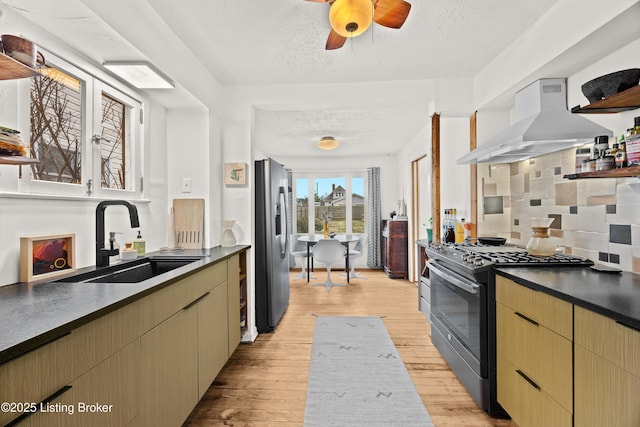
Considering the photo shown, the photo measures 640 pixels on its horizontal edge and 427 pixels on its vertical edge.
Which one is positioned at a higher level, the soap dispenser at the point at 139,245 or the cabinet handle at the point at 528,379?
the soap dispenser at the point at 139,245

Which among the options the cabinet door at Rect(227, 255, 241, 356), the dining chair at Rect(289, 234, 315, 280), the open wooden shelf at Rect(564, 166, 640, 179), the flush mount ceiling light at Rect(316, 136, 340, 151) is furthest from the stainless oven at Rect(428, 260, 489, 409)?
the dining chair at Rect(289, 234, 315, 280)

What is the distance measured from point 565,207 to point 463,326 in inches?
44.5

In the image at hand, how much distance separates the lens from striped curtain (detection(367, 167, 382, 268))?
6590mm

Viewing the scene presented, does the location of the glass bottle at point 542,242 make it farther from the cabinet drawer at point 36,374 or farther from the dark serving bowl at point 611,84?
the cabinet drawer at point 36,374

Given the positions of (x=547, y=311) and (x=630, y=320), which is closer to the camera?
(x=630, y=320)

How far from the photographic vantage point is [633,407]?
1.00m

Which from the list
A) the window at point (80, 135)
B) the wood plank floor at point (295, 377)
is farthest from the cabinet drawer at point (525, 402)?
the window at point (80, 135)

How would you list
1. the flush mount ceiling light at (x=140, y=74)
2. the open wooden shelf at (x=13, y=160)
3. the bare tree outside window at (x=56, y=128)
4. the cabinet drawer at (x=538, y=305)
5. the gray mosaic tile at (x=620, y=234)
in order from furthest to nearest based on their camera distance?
1. the flush mount ceiling light at (x=140, y=74)
2. the gray mosaic tile at (x=620, y=234)
3. the bare tree outside window at (x=56, y=128)
4. the cabinet drawer at (x=538, y=305)
5. the open wooden shelf at (x=13, y=160)

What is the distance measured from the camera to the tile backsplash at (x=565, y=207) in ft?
5.75

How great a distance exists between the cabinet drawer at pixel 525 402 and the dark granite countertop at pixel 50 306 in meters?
1.80

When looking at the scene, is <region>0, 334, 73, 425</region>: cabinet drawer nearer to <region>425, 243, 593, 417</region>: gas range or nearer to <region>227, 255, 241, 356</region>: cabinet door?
<region>227, 255, 241, 356</region>: cabinet door

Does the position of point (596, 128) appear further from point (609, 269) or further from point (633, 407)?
point (633, 407)

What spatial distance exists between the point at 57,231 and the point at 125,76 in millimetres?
1089

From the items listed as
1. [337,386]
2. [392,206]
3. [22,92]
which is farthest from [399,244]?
[22,92]
